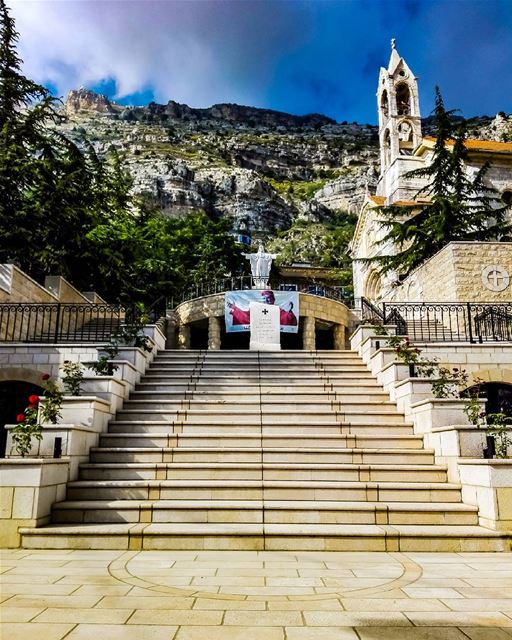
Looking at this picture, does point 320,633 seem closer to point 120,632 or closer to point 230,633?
point 230,633

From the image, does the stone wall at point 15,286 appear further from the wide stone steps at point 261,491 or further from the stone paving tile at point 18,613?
the stone paving tile at point 18,613

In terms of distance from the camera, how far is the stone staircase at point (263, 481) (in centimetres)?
583

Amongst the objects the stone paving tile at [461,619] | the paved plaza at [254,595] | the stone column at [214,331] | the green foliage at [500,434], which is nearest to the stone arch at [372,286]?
the stone column at [214,331]

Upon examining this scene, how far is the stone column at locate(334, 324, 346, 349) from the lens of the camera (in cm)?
1942

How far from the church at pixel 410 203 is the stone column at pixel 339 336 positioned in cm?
360

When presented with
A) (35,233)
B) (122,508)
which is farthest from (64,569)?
(35,233)

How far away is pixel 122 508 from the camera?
6438 millimetres

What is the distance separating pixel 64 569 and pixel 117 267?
59.5 ft

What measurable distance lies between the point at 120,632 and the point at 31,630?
2.08 feet

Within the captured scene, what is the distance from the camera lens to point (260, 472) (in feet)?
24.2

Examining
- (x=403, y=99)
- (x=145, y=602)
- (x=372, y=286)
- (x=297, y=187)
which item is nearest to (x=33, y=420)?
(x=145, y=602)

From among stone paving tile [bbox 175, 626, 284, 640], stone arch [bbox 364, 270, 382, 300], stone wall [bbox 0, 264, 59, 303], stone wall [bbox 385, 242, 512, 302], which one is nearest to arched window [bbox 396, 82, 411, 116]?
stone arch [bbox 364, 270, 382, 300]

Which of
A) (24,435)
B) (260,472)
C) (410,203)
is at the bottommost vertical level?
(260,472)

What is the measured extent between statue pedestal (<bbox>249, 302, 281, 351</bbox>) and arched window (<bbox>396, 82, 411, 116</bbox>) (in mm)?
38614
